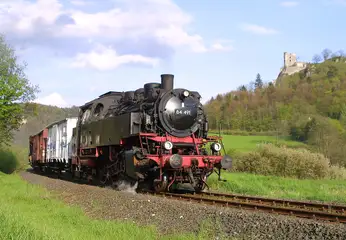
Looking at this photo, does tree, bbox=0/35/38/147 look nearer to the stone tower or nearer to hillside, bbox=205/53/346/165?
hillside, bbox=205/53/346/165

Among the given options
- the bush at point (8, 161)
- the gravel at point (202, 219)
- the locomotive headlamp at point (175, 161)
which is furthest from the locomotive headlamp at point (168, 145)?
the bush at point (8, 161)

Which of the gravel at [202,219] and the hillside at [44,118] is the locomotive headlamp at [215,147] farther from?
the hillside at [44,118]

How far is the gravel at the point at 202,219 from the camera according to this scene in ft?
24.1

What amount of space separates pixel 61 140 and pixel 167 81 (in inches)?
486

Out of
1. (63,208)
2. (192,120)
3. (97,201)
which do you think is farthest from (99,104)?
(63,208)

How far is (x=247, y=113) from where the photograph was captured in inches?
2571

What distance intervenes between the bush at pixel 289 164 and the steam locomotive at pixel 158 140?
1036 centimetres

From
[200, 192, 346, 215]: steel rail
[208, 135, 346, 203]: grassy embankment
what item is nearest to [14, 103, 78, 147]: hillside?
[208, 135, 346, 203]: grassy embankment

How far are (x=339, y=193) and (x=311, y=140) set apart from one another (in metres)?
25.7

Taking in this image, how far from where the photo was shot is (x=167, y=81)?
1565 cm

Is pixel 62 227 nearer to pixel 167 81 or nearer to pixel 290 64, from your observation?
pixel 167 81

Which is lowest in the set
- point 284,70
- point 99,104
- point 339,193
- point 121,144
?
point 339,193

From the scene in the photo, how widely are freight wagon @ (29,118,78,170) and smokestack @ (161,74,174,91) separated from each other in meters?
9.44

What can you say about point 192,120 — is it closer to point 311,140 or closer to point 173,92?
point 173,92
